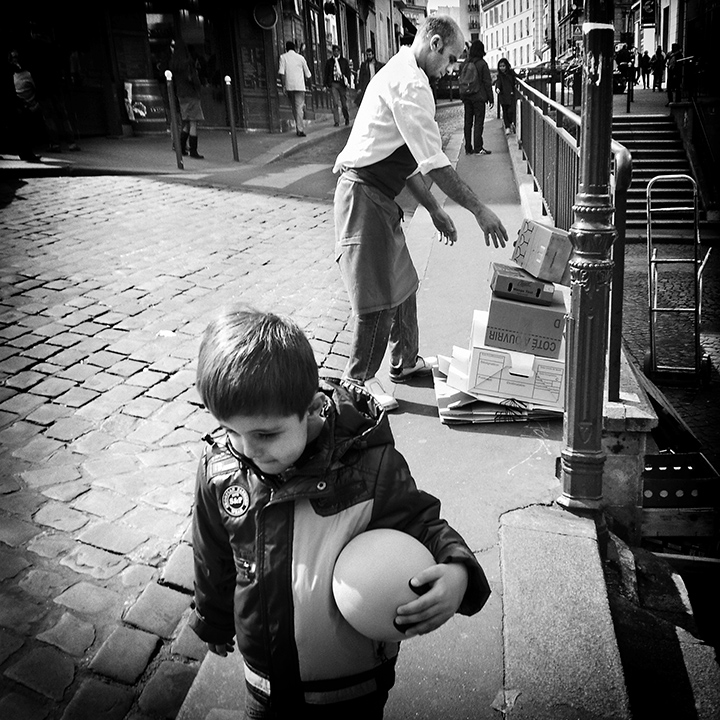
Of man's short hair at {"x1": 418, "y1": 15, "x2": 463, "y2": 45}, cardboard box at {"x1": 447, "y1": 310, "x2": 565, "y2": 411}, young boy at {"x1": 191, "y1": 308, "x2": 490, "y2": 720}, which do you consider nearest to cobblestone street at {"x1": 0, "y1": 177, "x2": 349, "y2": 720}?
young boy at {"x1": 191, "y1": 308, "x2": 490, "y2": 720}

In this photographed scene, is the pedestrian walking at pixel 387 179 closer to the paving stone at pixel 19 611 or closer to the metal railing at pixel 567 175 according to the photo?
the metal railing at pixel 567 175

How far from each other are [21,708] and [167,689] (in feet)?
1.48

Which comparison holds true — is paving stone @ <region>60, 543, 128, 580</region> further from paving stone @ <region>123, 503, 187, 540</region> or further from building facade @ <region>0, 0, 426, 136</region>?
building facade @ <region>0, 0, 426, 136</region>

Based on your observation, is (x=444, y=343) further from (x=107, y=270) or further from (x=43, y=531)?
(x=107, y=270)

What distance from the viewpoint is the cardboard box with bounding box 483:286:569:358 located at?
3859mm

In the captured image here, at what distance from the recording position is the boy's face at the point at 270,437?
151 centimetres

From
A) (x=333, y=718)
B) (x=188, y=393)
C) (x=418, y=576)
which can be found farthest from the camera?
(x=188, y=393)

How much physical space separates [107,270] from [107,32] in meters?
10.7

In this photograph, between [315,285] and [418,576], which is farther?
[315,285]

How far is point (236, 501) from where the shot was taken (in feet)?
5.47

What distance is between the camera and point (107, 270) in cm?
695

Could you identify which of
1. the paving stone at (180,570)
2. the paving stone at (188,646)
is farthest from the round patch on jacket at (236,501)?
the paving stone at (180,570)

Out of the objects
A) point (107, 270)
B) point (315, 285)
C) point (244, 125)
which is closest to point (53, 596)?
point (315, 285)

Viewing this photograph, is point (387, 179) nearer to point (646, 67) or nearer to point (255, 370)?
point (255, 370)
